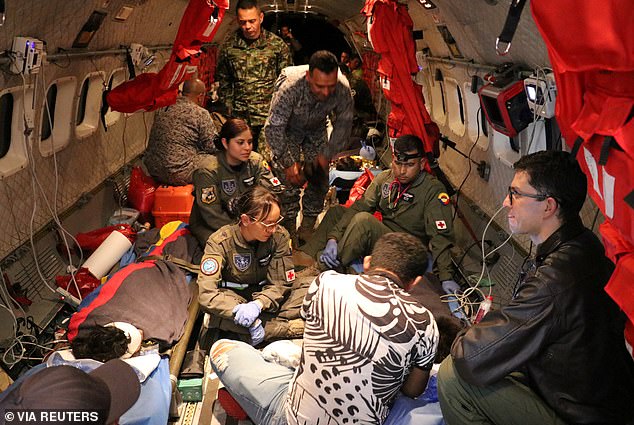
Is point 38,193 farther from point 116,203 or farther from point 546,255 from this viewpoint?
point 546,255

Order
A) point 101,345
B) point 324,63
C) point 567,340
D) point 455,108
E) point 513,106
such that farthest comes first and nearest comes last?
point 455,108 < point 324,63 < point 513,106 < point 101,345 < point 567,340

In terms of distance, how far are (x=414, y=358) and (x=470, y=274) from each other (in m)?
2.66

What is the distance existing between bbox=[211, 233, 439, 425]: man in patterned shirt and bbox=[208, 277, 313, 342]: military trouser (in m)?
1.12

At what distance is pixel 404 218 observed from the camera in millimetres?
5059

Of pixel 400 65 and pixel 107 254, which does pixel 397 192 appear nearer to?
pixel 400 65

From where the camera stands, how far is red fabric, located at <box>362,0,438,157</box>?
533 cm

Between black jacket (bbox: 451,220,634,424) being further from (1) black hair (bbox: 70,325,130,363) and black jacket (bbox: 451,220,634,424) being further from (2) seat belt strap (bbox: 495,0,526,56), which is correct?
(1) black hair (bbox: 70,325,130,363)

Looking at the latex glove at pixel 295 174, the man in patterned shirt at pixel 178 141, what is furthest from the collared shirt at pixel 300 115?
the man in patterned shirt at pixel 178 141

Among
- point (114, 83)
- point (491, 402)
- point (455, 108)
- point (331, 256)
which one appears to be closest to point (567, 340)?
point (491, 402)

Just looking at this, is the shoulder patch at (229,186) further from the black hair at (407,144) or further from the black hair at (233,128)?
the black hair at (407,144)

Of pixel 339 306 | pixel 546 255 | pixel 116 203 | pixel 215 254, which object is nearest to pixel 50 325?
pixel 215 254

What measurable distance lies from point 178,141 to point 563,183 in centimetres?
443

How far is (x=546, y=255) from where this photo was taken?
2.52 metres

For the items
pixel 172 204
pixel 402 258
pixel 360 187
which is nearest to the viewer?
pixel 402 258
